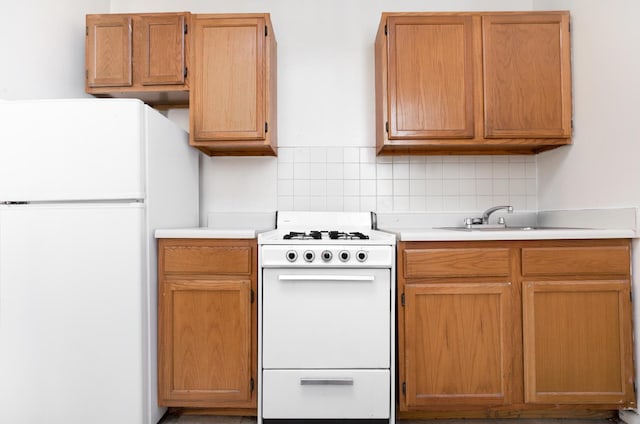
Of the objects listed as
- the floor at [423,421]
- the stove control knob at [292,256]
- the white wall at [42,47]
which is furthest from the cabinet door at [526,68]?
the white wall at [42,47]

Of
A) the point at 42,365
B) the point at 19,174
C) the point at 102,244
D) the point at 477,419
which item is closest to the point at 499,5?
the point at 477,419

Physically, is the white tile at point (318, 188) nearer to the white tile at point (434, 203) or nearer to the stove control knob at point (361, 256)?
the white tile at point (434, 203)

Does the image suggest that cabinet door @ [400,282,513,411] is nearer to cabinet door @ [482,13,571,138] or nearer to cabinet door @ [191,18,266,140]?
cabinet door @ [482,13,571,138]

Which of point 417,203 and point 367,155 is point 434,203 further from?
point 367,155

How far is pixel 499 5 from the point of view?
8.14ft

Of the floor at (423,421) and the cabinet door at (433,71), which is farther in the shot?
the cabinet door at (433,71)

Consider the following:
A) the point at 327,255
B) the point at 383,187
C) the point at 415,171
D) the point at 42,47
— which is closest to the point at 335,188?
the point at 383,187

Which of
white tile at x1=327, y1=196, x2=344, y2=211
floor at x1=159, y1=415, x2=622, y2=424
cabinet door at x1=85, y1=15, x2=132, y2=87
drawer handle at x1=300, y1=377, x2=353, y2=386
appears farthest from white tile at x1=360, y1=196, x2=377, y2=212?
cabinet door at x1=85, y1=15, x2=132, y2=87

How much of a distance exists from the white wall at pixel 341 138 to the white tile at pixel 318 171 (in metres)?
0.03

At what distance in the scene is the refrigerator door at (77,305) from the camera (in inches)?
64.0

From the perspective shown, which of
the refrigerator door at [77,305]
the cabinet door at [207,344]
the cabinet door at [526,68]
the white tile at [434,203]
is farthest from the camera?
the white tile at [434,203]

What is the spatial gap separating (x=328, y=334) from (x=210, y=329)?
1.79 feet

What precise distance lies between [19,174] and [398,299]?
5.77 ft

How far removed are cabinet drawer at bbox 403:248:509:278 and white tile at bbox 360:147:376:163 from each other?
954mm
